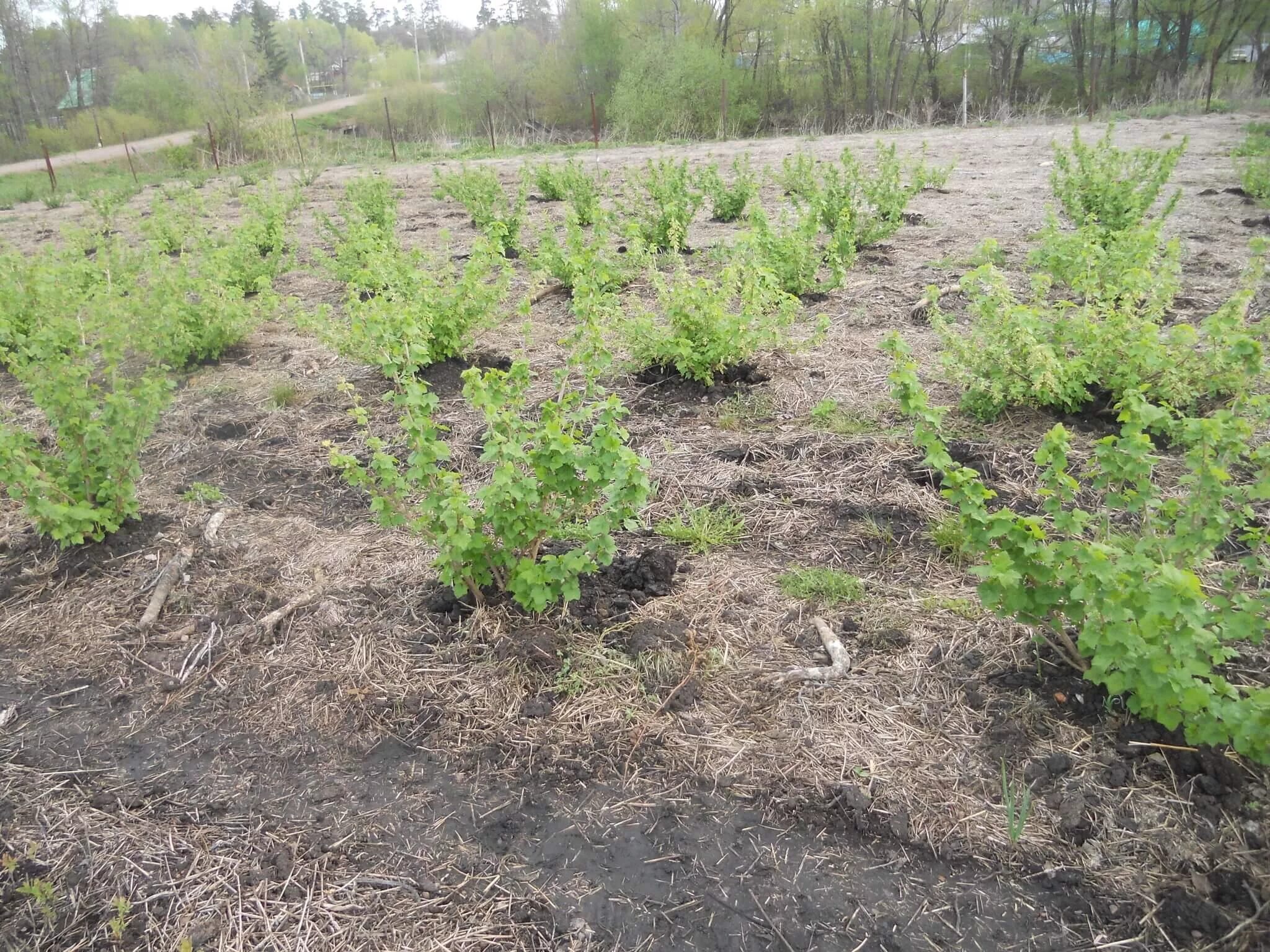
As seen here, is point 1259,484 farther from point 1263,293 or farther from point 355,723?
point 1263,293

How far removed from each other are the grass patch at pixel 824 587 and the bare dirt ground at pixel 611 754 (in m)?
0.05

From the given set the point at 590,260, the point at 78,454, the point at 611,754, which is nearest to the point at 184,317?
the point at 78,454

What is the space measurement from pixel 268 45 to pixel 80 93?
1235 cm

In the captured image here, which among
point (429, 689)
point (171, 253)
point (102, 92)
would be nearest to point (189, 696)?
point (429, 689)

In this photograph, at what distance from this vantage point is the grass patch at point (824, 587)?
2.98 m

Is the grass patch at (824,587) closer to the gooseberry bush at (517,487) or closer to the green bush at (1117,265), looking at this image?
the gooseberry bush at (517,487)

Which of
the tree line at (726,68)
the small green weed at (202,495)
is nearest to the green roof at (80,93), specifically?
the tree line at (726,68)

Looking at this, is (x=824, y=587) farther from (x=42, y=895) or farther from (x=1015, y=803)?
(x=42, y=895)

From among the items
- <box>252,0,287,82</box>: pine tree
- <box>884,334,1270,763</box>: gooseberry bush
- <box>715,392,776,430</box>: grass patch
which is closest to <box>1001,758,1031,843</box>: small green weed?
<box>884,334,1270,763</box>: gooseberry bush

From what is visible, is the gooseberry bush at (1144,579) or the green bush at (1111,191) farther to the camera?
the green bush at (1111,191)

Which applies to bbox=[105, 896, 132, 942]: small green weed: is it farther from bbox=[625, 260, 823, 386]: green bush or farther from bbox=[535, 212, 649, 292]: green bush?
bbox=[625, 260, 823, 386]: green bush

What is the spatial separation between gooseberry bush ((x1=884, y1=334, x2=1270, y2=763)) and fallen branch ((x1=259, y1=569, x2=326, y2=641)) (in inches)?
92.3

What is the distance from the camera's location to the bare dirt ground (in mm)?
1975

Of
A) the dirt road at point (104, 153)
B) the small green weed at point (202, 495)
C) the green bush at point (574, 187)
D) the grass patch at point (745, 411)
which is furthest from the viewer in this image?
the dirt road at point (104, 153)
